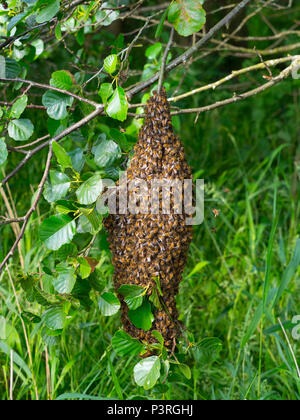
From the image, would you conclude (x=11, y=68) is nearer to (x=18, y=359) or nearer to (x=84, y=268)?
(x=84, y=268)

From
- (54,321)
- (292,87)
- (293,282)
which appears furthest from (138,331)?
(292,87)

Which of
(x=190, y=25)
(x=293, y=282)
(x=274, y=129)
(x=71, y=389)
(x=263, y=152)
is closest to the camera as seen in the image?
(x=190, y=25)

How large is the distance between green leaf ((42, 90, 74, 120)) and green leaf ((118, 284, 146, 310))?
0.45 meters

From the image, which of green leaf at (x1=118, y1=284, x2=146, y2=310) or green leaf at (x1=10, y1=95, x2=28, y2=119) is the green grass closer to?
green leaf at (x1=118, y1=284, x2=146, y2=310)

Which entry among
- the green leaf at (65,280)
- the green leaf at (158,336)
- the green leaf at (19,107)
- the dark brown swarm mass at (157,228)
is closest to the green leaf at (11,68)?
the green leaf at (19,107)

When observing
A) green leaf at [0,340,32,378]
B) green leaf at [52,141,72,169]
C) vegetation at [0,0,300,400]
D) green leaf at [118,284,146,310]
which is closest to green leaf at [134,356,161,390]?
vegetation at [0,0,300,400]

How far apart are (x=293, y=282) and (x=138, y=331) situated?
131cm

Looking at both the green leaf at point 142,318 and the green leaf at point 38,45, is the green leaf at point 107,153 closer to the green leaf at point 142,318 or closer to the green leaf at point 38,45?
the green leaf at point 142,318

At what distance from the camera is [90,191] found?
1.20 m

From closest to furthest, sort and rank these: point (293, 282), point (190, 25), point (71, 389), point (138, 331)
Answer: point (190, 25), point (138, 331), point (71, 389), point (293, 282)

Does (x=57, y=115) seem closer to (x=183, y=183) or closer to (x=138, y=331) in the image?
(x=183, y=183)

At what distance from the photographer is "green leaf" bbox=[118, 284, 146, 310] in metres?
1.20

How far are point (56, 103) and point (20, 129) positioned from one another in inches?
4.4

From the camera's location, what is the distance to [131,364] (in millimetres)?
1969
